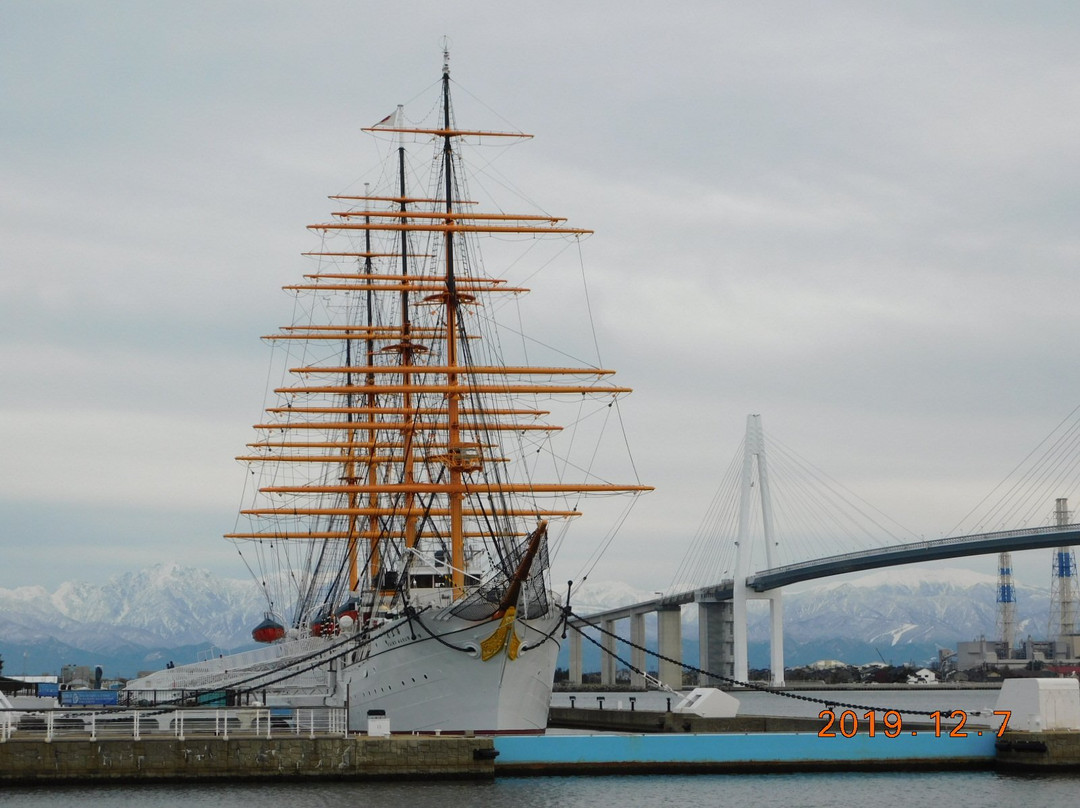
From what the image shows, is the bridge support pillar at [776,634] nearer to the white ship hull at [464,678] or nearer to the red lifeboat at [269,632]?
the red lifeboat at [269,632]

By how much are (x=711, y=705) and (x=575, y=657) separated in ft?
331

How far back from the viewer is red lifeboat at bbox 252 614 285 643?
232 ft

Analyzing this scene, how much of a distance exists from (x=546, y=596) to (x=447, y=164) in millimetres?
14583

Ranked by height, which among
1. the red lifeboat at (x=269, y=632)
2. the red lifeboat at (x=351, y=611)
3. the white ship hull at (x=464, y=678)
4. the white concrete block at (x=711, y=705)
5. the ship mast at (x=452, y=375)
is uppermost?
the ship mast at (x=452, y=375)

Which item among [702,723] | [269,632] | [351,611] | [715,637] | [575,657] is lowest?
[575,657]

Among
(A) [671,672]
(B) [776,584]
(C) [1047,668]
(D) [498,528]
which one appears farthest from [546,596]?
(C) [1047,668]

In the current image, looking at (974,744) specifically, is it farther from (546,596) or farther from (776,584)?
(776,584)

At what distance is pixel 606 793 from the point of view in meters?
34.0

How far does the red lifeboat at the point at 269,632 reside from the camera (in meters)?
70.7

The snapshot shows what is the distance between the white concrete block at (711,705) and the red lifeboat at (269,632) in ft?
95.8

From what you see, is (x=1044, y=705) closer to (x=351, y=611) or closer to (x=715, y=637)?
(x=351, y=611)

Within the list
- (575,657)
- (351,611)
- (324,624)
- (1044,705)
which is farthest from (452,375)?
(575,657)

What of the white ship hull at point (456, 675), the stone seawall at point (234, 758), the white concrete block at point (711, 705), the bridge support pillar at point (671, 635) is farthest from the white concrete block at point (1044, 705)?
the bridge support pillar at point (671, 635)

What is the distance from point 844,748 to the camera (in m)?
36.9
